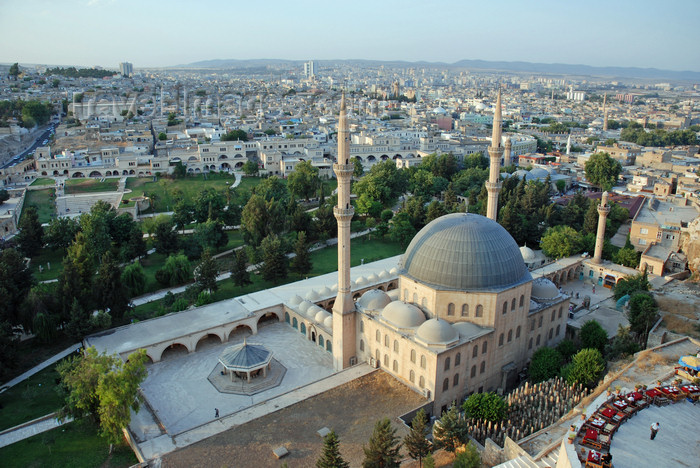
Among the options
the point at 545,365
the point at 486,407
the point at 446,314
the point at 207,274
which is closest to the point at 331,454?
the point at 486,407

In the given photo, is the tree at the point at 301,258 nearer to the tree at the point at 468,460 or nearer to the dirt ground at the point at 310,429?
the dirt ground at the point at 310,429

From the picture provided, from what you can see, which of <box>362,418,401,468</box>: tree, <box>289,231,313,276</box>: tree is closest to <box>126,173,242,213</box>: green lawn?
<box>289,231,313,276</box>: tree

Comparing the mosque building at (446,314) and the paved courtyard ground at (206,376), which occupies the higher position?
the mosque building at (446,314)

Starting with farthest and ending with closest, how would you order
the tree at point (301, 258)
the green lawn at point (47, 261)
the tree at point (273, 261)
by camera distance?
the green lawn at point (47, 261) → the tree at point (301, 258) → the tree at point (273, 261)

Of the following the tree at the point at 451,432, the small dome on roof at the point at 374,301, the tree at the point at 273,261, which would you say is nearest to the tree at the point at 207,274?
the tree at the point at 273,261

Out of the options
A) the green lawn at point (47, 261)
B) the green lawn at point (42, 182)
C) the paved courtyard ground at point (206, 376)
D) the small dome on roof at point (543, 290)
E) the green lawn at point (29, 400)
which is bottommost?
the green lawn at point (29, 400)

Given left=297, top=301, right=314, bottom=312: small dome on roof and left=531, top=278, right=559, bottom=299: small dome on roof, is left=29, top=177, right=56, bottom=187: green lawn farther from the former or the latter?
left=531, top=278, right=559, bottom=299: small dome on roof

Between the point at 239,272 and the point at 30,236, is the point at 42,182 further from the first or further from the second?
the point at 239,272

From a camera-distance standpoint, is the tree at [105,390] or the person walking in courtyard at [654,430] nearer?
the person walking in courtyard at [654,430]

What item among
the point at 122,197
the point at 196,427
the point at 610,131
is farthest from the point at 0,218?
the point at 610,131
